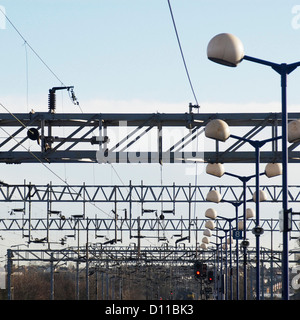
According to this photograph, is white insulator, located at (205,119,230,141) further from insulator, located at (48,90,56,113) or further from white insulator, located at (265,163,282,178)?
insulator, located at (48,90,56,113)

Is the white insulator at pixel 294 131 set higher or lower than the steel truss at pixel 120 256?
higher

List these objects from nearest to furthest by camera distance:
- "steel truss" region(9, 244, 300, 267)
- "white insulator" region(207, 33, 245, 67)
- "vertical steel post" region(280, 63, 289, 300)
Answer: "white insulator" region(207, 33, 245, 67)
"vertical steel post" region(280, 63, 289, 300)
"steel truss" region(9, 244, 300, 267)

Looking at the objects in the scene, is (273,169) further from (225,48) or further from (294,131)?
(225,48)

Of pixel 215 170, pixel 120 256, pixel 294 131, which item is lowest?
pixel 120 256

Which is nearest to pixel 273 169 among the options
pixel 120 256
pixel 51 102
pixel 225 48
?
pixel 51 102

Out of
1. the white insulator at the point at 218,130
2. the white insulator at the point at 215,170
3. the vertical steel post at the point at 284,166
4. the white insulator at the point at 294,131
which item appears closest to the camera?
the vertical steel post at the point at 284,166

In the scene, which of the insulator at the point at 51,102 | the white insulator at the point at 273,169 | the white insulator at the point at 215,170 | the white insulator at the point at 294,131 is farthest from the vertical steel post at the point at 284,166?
the insulator at the point at 51,102

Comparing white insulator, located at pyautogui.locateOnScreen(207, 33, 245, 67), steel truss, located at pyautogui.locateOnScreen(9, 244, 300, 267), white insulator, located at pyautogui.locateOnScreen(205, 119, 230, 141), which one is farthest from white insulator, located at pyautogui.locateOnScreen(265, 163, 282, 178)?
steel truss, located at pyautogui.locateOnScreen(9, 244, 300, 267)

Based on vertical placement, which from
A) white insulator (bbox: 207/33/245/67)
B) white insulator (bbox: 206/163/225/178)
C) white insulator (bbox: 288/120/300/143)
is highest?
white insulator (bbox: 207/33/245/67)

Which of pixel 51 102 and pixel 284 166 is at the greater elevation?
pixel 51 102

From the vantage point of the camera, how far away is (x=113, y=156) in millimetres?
31656

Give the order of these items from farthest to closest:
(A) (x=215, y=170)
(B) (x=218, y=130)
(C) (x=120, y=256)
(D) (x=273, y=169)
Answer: (C) (x=120, y=256) → (A) (x=215, y=170) → (D) (x=273, y=169) → (B) (x=218, y=130)

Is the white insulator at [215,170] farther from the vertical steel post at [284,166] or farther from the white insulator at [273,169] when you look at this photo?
the vertical steel post at [284,166]
